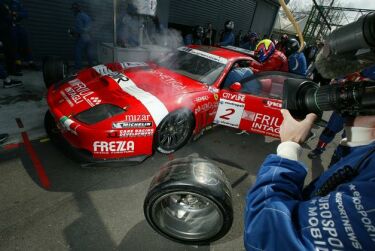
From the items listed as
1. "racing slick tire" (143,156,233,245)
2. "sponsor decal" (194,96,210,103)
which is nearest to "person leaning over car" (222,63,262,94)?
"sponsor decal" (194,96,210,103)

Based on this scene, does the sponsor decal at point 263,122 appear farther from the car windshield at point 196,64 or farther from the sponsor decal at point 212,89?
the car windshield at point 196,64

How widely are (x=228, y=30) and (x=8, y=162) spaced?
901cm

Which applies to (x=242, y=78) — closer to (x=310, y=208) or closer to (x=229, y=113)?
(x=229, y=113)

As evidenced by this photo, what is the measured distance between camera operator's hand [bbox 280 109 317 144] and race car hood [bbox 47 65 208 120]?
6.66 ft

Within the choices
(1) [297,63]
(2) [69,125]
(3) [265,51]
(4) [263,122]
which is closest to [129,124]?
(2) [69,125]

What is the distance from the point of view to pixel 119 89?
Answer: 125 inches

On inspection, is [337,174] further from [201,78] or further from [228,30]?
[228,30]

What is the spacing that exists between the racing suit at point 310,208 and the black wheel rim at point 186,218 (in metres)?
1.11

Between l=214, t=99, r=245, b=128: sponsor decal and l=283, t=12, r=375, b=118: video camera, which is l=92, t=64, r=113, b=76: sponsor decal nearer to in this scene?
l=214, t=99, r=245, b=128: sponsor decal

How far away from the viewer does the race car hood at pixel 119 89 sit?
2941 mm

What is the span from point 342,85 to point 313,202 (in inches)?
18.7

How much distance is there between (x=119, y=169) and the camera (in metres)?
3.08

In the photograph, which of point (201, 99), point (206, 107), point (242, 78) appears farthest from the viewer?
point (242, 78)

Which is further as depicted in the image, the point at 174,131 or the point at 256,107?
the point at 256,107
